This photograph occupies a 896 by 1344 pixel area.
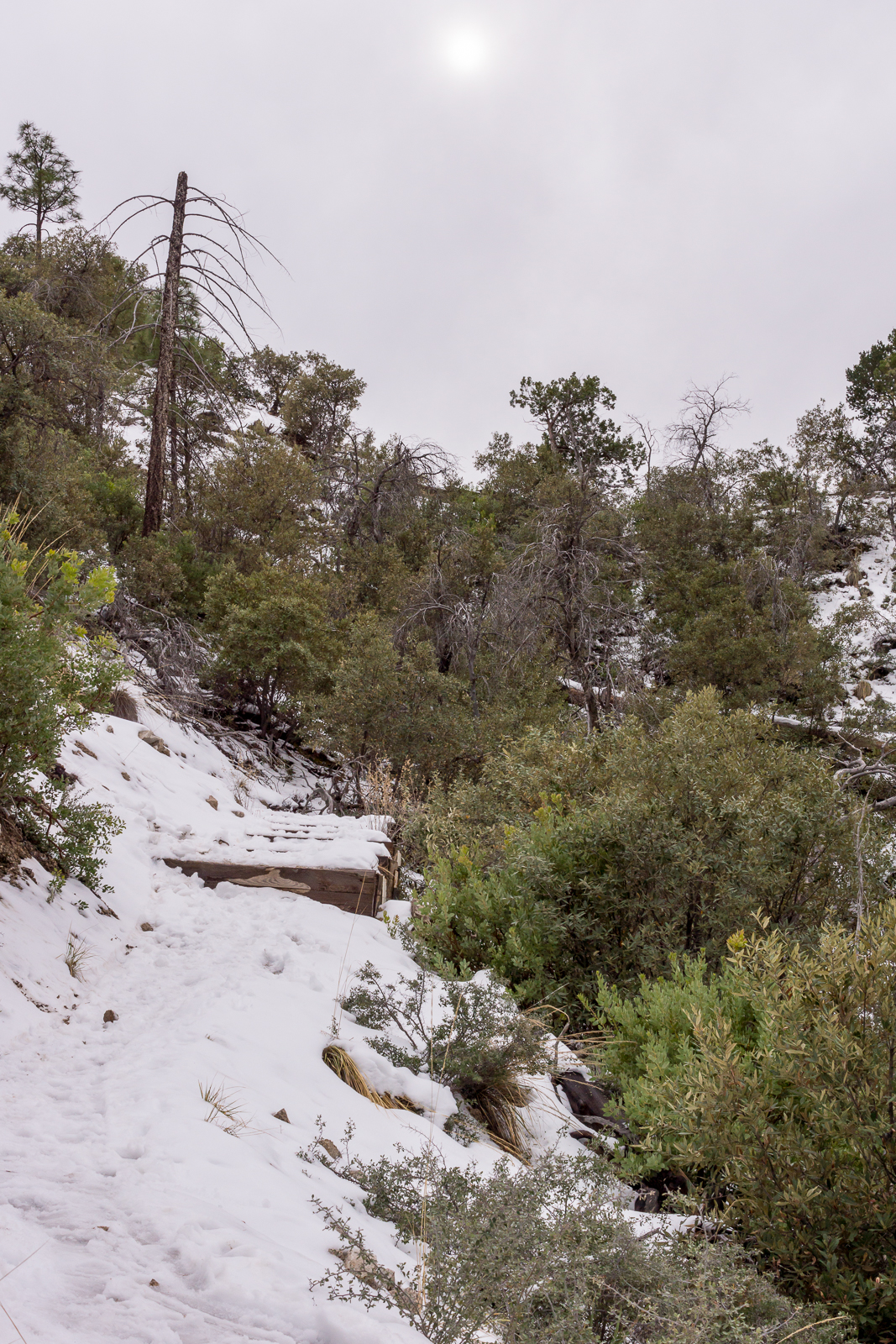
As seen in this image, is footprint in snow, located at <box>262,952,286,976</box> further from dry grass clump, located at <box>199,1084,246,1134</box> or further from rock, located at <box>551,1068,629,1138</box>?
rock, located at <box>551,1068,629,1138</box>

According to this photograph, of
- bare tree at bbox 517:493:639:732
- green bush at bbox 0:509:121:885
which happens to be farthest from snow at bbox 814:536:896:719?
green bush at bbox 0:509:121:885

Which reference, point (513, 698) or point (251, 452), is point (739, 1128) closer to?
point (513, 698)

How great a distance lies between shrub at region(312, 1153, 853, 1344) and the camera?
1415 millimetres

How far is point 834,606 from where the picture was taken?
1889 centimetres

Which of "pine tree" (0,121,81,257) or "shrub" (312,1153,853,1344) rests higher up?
"pine tree" (0,121,81,257)

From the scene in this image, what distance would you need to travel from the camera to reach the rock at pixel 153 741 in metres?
6.23

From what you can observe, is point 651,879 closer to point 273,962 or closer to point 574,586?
point 273,962

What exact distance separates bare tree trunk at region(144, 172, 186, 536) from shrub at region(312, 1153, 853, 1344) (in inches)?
414

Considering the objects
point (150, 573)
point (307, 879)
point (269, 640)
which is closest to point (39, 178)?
point (150, 573)

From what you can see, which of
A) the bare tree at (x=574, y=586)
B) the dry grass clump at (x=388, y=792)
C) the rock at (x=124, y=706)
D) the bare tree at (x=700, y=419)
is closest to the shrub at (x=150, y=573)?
the rock at (x=124, y=706)

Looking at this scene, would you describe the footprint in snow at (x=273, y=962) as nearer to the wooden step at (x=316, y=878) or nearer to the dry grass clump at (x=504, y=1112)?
the wooden step at (x=316, y=878)

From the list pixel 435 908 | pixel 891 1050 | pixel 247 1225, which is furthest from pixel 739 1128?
pixel 435 908

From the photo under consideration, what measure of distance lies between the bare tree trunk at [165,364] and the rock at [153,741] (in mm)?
5401

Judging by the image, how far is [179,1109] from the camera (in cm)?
199
